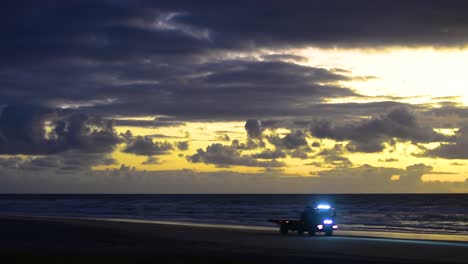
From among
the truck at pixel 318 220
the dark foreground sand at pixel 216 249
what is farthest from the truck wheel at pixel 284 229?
the dark foreground sand at pixel 216 249

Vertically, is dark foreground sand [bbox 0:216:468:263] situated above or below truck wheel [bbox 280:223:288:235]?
below

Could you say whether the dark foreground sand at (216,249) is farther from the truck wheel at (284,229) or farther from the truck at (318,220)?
the truck wheel at (284,229)

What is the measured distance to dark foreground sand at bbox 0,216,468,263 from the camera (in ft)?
93.4

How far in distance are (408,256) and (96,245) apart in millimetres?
17169

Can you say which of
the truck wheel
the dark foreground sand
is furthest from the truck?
the dark foreground sand

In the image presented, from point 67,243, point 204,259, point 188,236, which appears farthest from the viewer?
point 188,236

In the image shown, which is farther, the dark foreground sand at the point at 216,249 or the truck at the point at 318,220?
the truck at the point at 318,220

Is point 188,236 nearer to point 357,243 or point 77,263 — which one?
point 357,243

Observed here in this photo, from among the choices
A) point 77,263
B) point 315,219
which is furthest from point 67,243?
point 315,219

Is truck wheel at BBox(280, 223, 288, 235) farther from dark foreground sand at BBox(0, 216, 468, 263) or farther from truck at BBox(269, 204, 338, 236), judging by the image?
dark foreground sand at BBox(0, 216, 468, 263)

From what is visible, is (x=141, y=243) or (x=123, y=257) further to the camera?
(x=141, y=243)

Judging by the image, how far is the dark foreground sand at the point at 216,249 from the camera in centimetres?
2847

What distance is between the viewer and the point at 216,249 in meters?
34.4

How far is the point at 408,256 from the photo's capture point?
31188mm
